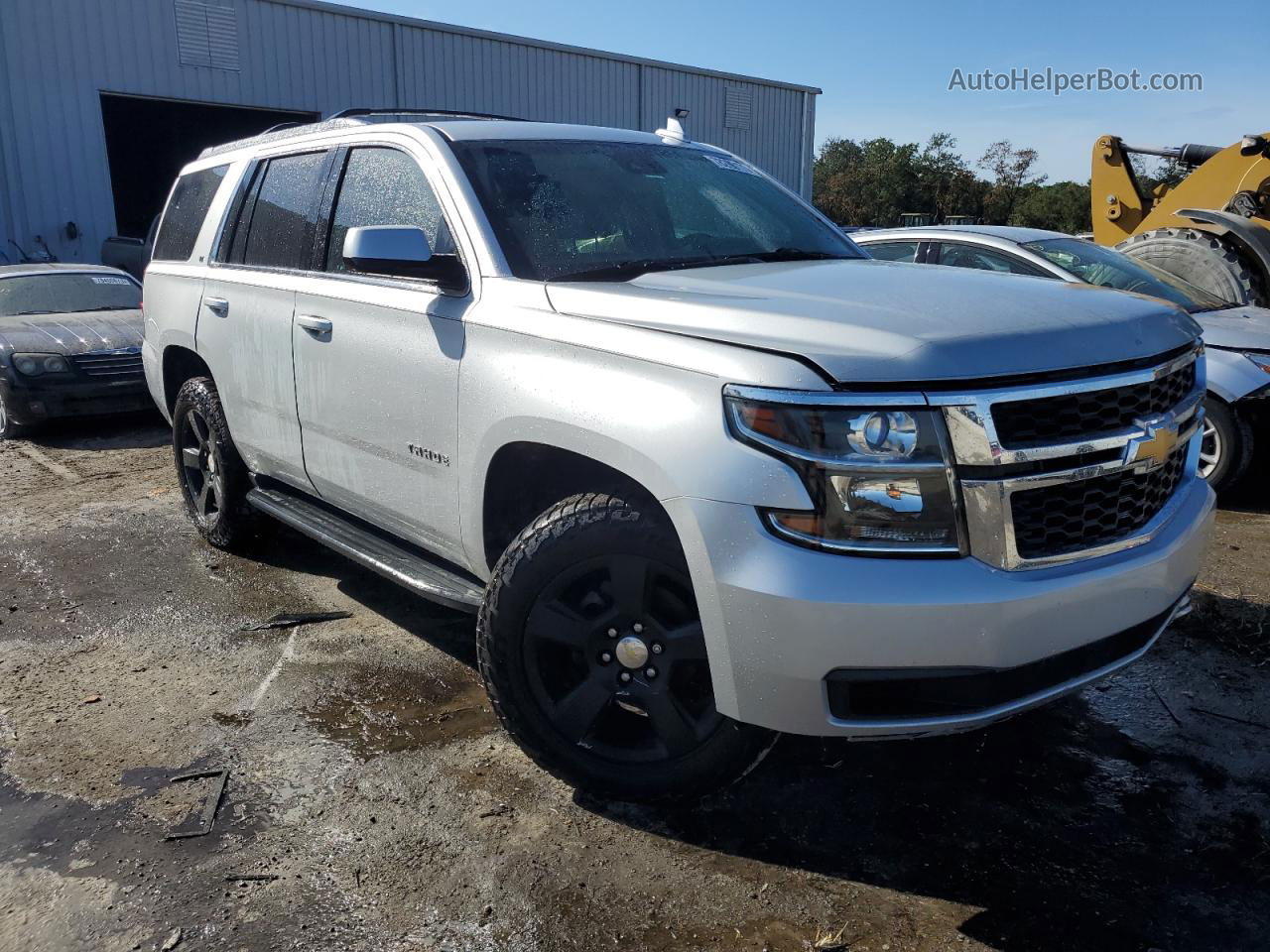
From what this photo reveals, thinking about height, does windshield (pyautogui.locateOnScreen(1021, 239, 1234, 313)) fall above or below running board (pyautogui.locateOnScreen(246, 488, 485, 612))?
above

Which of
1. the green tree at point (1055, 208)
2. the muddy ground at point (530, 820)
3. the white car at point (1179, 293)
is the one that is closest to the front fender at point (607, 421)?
the muddy ground at point (530, 820)

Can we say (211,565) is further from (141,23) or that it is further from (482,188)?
(141,23)

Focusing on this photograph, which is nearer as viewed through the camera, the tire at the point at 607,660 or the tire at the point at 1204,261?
the tire at the point at 607,660

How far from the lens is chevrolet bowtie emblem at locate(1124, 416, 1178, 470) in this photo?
253 cm

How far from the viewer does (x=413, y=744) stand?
337 centimetres

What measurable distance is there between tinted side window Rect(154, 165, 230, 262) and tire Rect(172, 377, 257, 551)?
0.73 metres

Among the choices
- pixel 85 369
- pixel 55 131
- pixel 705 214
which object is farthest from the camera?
pixel 55 131

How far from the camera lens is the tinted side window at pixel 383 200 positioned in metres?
3.50

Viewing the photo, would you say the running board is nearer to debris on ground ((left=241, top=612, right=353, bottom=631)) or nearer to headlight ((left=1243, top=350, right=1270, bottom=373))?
debris on ground ((left=241, top=612, right=353, bottom=631))

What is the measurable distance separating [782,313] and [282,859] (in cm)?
194

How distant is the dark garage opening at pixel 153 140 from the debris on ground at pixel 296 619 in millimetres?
16411

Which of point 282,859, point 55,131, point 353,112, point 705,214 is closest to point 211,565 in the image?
point 353,112

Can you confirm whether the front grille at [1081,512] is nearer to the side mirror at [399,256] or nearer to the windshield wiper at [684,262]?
the windshield wiper at [684,262]

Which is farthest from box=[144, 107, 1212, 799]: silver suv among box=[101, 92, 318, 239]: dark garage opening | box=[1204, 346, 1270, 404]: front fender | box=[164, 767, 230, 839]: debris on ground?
box=[101, 92, 318, 239]: dark garage opening
